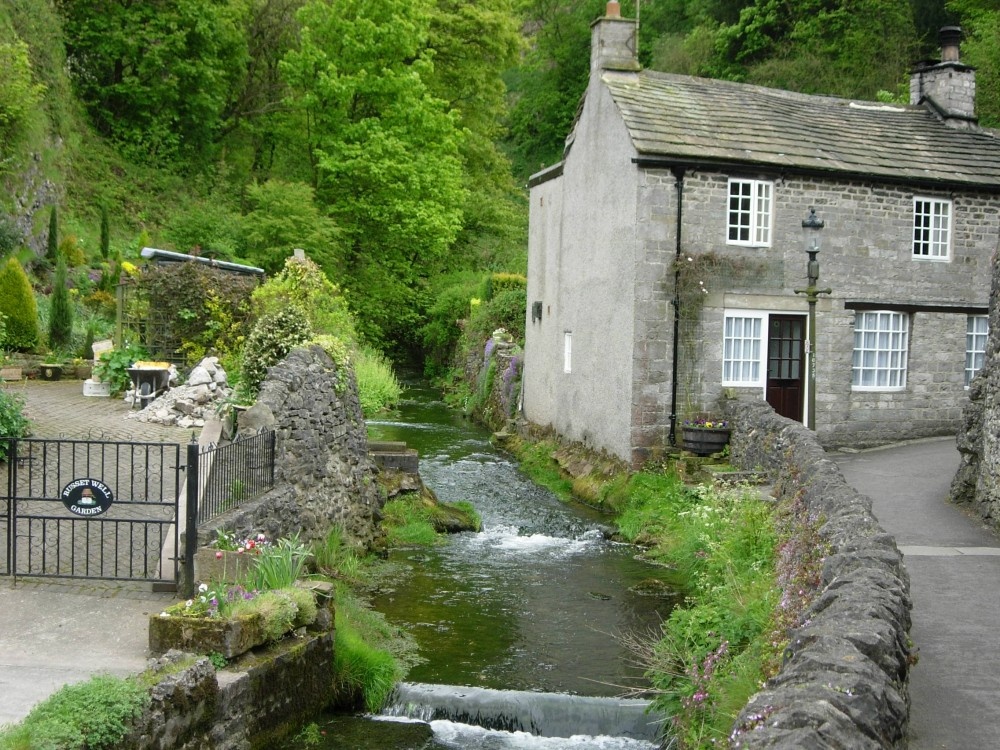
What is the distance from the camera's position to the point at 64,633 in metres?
9.25

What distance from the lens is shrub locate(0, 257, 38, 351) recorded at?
2372 cm

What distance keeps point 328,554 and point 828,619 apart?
864cm

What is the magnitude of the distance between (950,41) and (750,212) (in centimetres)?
848

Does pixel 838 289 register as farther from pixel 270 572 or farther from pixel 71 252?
pixel 71 252

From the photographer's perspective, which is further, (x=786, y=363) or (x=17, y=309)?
(x=17, y=309)

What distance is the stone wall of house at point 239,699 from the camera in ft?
25.3

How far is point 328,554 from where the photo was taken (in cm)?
1390

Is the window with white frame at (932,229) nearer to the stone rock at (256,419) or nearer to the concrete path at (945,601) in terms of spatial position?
the concrete path at (945,601)

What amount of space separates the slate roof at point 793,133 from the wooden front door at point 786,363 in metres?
3.21

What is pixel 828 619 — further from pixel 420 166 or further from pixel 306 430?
pixel 420 166

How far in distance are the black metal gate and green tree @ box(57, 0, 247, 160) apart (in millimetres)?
30317

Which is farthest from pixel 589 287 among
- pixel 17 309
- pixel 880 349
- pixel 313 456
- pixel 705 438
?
pixel 17 309

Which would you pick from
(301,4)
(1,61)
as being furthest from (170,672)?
(301,4)

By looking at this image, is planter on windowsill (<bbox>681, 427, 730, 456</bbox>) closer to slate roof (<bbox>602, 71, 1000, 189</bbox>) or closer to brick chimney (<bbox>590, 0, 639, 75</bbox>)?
slate roof (<bbox>602, 71, 1000, 189</bbox>)
